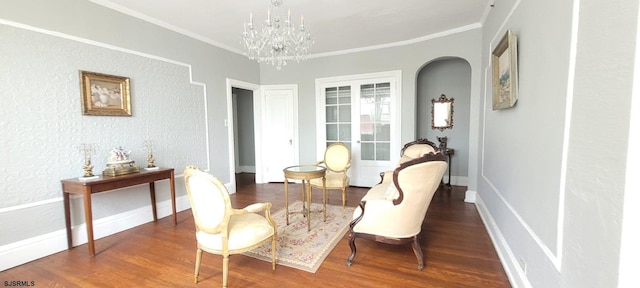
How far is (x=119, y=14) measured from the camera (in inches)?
118

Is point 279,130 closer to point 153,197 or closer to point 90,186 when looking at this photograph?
point 153,197

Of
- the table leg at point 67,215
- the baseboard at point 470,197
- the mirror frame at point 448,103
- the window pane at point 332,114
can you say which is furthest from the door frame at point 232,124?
the baseboard at point 470,197

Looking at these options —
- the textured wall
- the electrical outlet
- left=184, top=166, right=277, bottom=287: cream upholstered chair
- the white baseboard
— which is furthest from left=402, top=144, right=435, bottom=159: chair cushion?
the white baseboard

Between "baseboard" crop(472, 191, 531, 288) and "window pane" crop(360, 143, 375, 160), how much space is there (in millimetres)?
2121

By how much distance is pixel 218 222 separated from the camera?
1.83m

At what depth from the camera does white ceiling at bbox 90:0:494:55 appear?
300 cm

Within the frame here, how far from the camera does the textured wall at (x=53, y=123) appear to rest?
2.28 m

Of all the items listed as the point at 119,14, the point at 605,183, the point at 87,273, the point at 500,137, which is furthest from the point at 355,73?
the point at 87,273

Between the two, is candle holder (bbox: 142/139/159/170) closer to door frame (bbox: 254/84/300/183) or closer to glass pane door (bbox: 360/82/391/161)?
door frame (bbox: 254/84/300/183)

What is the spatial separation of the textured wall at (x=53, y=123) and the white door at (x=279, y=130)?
2.23m

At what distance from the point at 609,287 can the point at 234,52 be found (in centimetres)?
510

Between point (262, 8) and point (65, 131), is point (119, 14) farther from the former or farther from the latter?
point (262, 8)

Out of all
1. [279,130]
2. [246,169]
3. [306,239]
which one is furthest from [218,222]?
[246,169]

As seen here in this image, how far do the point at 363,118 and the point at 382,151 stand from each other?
2.38 ft
